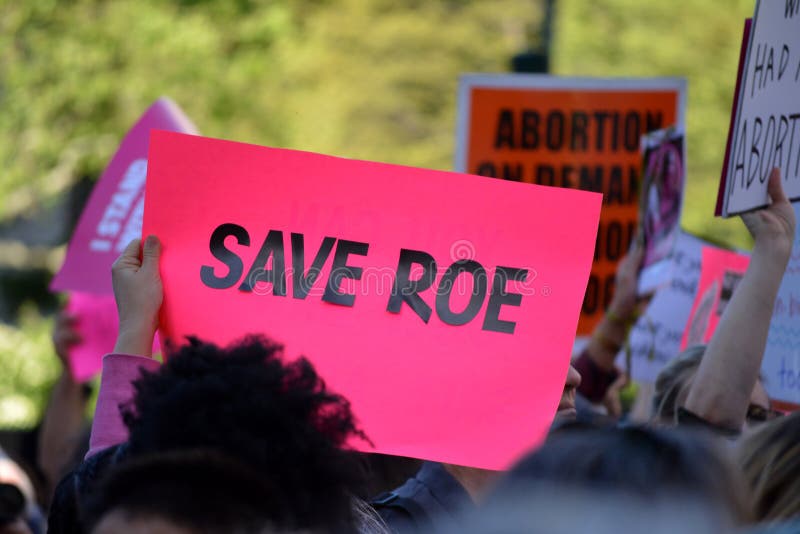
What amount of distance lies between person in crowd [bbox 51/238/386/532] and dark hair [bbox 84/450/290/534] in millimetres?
30

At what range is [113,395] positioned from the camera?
2.15 m

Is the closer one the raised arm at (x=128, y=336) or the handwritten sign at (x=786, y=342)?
the raised arm at (x=128, y=336)

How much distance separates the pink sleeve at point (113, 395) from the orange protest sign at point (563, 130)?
11.5 feet

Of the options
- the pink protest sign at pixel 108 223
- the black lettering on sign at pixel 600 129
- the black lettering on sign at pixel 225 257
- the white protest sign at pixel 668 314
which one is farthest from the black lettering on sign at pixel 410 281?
the black lettering on sign at pixel 600 129

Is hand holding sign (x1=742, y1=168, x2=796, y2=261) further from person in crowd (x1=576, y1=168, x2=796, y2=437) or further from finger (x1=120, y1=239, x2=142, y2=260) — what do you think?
finger (x1=120, y1=239, x2=142, y2=260)

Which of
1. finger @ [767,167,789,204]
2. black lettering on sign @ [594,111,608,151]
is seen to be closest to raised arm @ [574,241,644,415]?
black lettering on sign @ [594,111,608,151]

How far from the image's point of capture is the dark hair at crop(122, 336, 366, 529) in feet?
5.27

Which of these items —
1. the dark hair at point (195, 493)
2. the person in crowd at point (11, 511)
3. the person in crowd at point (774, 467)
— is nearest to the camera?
the dark hair at point (195, 493)

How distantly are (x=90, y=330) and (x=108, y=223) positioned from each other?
1.44 meters

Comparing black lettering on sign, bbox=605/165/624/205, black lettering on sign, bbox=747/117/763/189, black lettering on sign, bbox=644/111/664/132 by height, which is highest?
black lettering on sign, bbox=644/111/664/132

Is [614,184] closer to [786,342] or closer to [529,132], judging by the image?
[529,132]

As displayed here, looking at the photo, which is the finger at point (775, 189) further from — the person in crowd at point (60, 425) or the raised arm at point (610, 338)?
the person in crowd at point (60, 425)

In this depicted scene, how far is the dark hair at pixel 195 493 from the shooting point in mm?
1498

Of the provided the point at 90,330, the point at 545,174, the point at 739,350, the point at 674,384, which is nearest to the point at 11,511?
the point at 90,330
